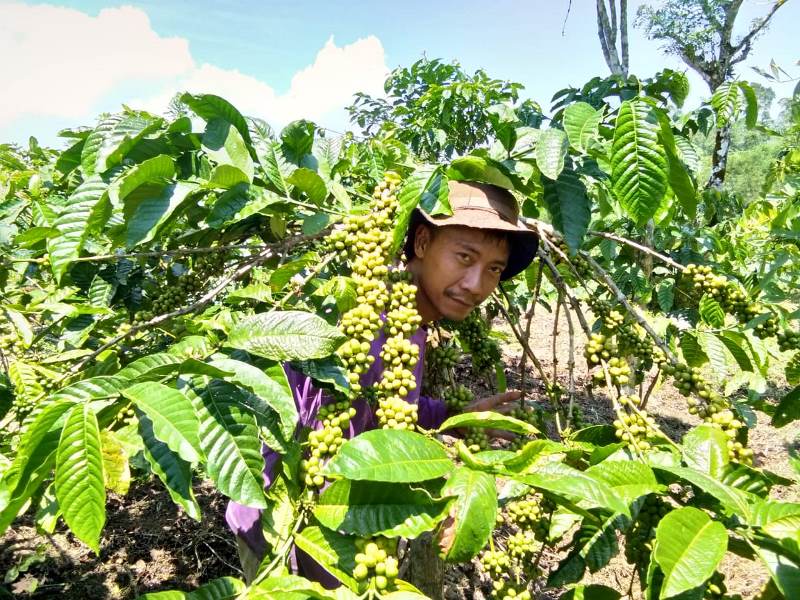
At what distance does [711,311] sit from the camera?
5.49ft

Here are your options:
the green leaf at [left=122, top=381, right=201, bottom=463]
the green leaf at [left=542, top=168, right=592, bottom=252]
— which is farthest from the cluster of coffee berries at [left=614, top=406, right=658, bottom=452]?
the green leaf at [left=122, top=381, right=201, bottom=463]

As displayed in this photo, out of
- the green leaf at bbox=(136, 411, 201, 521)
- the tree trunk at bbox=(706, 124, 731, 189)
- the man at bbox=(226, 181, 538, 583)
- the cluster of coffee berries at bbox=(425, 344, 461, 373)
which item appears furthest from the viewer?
the tree trunk at bbox=(706, 124, 731, 189)

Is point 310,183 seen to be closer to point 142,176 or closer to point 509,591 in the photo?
point 142,176

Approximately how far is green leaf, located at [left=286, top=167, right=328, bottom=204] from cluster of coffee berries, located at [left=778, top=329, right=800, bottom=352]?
1.46 meters

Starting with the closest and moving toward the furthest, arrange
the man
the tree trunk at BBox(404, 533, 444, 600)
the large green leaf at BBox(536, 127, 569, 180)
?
the large green leaf at BBox(536, 127, 569, 180) < the man < the tree trunk at BBox(404, 533, 444, 600)

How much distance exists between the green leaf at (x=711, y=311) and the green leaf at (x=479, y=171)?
0.73m

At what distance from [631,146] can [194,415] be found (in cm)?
116

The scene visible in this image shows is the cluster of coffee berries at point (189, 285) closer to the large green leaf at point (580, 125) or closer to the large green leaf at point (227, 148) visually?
the large green leaf at point (227, 148)

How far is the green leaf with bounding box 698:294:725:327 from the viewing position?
Answer: 5.43ft

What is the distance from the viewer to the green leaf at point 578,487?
0.82 metres

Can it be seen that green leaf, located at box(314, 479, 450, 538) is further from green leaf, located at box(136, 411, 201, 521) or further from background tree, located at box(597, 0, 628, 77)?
background tree, located at box(597, 0, 628, 77)

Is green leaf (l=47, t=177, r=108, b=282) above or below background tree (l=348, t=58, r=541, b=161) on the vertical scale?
below

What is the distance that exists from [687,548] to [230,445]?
842 mm

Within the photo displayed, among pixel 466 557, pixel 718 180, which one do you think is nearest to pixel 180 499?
pixel 466 557
